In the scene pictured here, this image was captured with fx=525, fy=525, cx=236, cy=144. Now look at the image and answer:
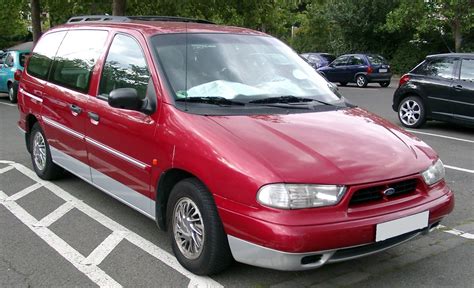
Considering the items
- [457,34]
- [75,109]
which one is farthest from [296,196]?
[457,34]

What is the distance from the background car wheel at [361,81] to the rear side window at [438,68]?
480 inches

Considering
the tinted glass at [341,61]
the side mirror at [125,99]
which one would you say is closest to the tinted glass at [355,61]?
the tinted glass at [341,61]

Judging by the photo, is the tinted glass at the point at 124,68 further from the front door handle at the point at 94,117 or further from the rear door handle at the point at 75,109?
the rear door handle at the point at 75,109

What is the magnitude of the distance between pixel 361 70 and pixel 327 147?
20430mm

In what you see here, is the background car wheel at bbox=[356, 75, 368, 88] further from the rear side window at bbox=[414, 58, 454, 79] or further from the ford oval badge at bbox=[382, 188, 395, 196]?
the ford oval badge at bbox=[382, 188, 395, 196]

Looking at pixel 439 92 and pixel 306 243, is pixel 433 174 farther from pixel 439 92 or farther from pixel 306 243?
pixel 439 92

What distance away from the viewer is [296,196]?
3.11 meters

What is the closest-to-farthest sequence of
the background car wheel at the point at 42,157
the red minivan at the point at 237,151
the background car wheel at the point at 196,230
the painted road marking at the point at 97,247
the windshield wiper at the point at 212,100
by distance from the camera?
1. the red minivan at the point at 237,151
2. the background car wheel at the point at 196,230
3. the painted road marking at the point at 97,247
4. the windshield wiper at the point at 212,100
5. the background car wheel at the point at 42,157

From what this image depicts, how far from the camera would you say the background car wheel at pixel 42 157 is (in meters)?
6.13

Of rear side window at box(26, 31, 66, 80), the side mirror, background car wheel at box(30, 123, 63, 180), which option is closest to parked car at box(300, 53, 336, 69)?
rear side window at box(26, 31, 66, 80)

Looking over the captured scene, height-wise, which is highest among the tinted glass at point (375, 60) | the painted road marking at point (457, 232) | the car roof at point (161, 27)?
the car roof at point (161, 27)

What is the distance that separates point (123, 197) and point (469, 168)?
488 cm

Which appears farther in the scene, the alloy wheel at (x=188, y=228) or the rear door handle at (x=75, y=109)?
the rear door handle at (x=75, y=109)

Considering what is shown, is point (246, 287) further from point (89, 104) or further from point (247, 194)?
point (89, 104)
